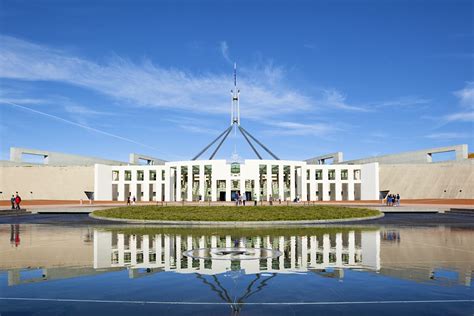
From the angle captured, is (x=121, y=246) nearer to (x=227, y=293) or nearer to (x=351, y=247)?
(x=227, y=293)

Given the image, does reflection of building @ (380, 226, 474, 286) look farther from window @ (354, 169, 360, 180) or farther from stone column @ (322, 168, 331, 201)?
window @ (354, 169, 360, 180)

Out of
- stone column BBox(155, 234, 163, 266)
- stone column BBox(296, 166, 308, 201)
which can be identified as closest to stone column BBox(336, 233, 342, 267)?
stone column BBox(155, 234, 163, 266)

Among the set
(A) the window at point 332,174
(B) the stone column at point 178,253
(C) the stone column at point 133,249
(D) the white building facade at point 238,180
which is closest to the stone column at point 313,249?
(B) the stone column at point 178,253

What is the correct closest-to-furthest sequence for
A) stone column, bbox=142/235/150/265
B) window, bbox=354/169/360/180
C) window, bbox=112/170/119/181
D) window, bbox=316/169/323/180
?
stone column, bbox=142/235/150/265
window, bbox=354/169/360/180
window, bbox=316/169/323/180
window, bbox=112/170/119/181

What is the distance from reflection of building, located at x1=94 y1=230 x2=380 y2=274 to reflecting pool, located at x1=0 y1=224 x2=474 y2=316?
0.10 ft

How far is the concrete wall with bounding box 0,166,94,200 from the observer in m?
70.1

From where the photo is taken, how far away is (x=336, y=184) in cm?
6850

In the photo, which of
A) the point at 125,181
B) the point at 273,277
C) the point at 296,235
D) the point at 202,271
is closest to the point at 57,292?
the point at 202,271

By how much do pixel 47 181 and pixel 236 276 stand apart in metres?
72.3

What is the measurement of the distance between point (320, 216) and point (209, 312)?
18090 millimetres

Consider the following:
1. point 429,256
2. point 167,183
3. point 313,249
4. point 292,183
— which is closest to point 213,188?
Result: point 167,183

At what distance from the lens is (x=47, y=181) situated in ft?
235

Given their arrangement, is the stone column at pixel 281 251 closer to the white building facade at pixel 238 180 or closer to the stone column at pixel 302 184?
the white building facade at pixel 238 180

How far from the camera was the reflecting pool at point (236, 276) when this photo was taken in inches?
250
